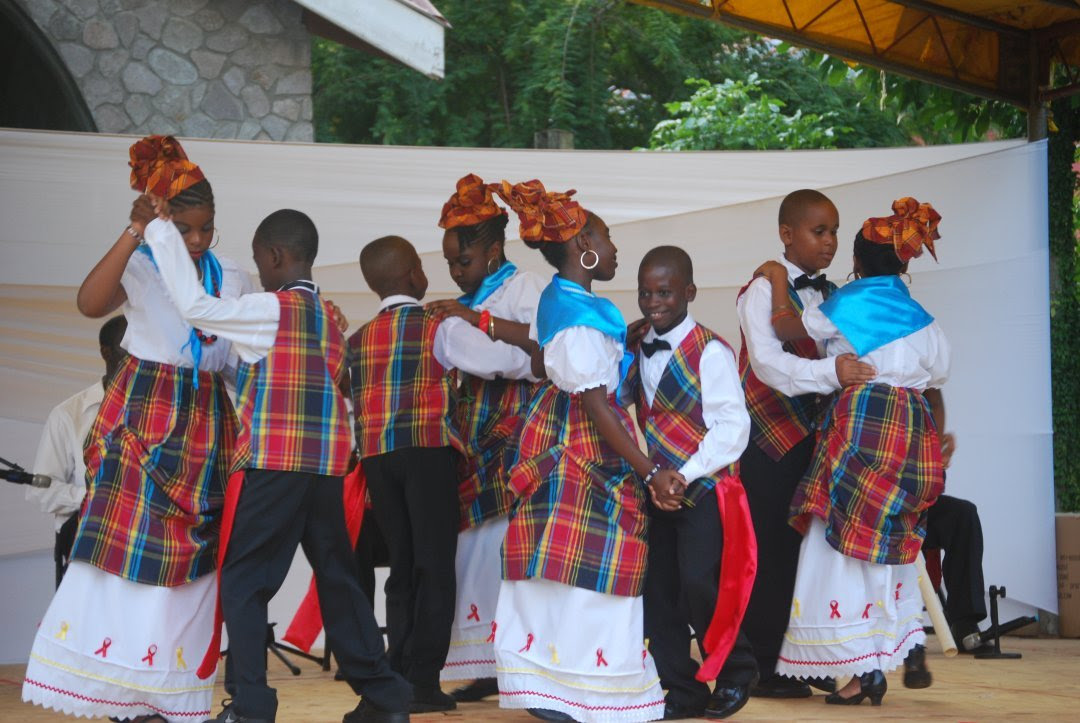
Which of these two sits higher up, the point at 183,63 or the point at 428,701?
the point at 183,63

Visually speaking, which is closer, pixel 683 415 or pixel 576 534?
pixel 576 534

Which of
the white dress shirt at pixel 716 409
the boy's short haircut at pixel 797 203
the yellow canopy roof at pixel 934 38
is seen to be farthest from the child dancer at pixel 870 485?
the yellow canopy roof at pixel 934 38

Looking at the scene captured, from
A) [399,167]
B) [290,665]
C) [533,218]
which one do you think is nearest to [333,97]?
[399,167]

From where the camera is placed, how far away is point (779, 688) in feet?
16.9

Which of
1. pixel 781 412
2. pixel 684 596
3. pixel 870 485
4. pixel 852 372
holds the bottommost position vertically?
pixel 684 596

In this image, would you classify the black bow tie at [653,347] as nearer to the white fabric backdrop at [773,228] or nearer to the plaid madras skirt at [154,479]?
the plaid madras skirt at [154,479]

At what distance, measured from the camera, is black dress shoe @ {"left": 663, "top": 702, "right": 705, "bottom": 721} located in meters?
4.53

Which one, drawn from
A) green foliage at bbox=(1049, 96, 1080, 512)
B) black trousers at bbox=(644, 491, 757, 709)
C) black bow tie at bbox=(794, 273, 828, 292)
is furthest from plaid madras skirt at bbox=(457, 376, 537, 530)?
green foliage at bbox=(1049, 96, 1080, 512)

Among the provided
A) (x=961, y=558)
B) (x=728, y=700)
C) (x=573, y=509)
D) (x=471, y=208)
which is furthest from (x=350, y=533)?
(x=961, y=558)

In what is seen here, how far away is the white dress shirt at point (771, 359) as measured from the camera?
4887 millimetres

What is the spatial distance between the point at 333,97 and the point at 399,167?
10.8m

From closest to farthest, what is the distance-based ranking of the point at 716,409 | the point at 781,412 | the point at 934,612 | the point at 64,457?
the point at 716,409 → the point at 781,412 → the point at 934,612 → the point at 64,457

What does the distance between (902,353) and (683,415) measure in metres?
0.97

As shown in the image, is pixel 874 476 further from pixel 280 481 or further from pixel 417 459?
pixel 280 481
